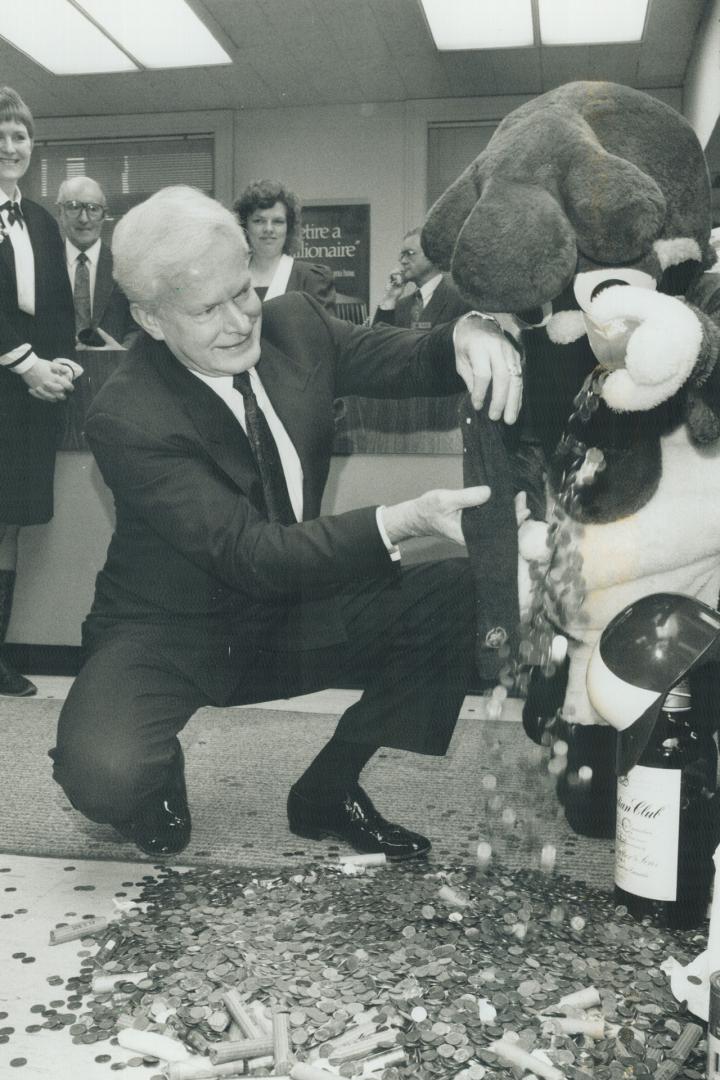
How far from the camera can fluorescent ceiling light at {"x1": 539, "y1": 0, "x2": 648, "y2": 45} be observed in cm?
139

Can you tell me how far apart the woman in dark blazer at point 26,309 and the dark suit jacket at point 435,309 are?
0.63 m

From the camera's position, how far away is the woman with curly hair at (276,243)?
4.95 ft

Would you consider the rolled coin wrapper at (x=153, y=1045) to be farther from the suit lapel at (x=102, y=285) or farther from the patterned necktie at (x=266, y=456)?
the suit lapel at (x=102, y=285)

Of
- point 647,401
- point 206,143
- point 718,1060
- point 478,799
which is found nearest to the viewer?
point 718,1060

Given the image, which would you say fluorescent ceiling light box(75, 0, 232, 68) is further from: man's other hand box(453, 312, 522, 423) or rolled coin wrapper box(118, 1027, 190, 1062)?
rolled coin wrapper box(118, 1027, 190, 1062)

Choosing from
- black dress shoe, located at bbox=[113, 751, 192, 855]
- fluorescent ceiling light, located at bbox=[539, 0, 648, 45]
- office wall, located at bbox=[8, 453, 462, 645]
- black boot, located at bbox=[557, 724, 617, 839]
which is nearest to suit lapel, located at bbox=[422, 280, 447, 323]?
fluorescent ceiling light, located at bbox=[539, 0, 648, 45]

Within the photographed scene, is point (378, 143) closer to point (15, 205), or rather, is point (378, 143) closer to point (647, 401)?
point (15, 205)

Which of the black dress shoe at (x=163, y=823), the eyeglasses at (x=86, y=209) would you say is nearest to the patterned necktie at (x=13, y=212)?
the eyeglasses at (x=86, y=209)

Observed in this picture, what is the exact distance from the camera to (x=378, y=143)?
68.8 inches

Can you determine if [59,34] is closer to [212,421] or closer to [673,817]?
[212,421]

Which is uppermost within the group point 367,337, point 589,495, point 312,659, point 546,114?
point 546,114

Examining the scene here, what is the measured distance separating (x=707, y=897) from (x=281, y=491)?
62 cm

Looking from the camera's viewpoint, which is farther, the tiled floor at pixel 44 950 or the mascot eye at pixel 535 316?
the mascot eye at pixel 535 316

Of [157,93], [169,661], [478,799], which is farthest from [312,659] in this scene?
[157,93]
